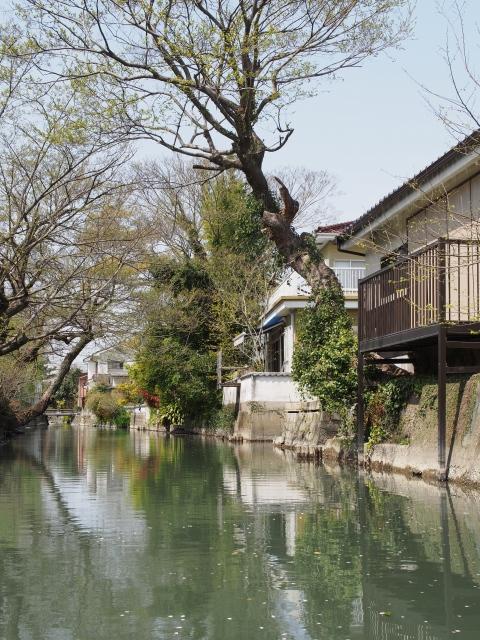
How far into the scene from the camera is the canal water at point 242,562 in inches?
253

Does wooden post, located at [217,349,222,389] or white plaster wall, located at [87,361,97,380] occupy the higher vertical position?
white plaster wall, located at [87,361,97,380]

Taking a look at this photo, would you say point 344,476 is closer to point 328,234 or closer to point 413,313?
point 413,313

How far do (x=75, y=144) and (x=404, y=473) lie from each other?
1022 cm

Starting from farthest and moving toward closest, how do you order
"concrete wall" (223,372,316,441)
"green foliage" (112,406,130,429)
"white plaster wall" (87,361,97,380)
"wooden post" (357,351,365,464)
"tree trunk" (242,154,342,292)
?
"white plaster wall" (87,361,97,380) → "green foliage" (112,406,130,429) → "concrete wall" (223,372,316,441) → "tree trunk" (242,154,342,292) → "wooden post" (357,351,365,464)

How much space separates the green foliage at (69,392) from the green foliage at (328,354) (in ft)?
252

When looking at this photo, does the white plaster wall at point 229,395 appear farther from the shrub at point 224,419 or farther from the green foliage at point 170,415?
the green foliage at point 170,415

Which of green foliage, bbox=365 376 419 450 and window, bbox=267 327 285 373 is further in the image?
window, bbox=267 327 285 373

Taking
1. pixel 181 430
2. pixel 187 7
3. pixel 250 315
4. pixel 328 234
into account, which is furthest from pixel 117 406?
pixel 187 7

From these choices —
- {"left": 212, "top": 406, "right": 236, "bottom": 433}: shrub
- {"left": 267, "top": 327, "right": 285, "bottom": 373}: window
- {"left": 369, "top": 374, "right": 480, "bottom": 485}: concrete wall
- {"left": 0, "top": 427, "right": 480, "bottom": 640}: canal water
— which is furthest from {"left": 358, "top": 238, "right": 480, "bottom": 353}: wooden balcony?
{"left": 267, "top": 327, "right": 285, "bottom": 373}: window

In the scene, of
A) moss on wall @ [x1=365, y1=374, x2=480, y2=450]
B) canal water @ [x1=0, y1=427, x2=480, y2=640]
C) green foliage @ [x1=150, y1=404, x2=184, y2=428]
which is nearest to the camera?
canal water @ [x1=0, y1=427, x2=480, y2=640]

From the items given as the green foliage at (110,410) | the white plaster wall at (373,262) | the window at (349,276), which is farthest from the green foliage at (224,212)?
the green foliage at (110,410)

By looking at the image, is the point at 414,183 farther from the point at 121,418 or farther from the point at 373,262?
the point at 121,418

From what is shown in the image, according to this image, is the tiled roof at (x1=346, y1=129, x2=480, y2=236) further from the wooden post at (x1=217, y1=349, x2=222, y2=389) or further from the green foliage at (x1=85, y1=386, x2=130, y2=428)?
the green foliage at (x1=85, y1=386, x2=130, y2=428)

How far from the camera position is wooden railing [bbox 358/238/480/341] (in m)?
15.1
